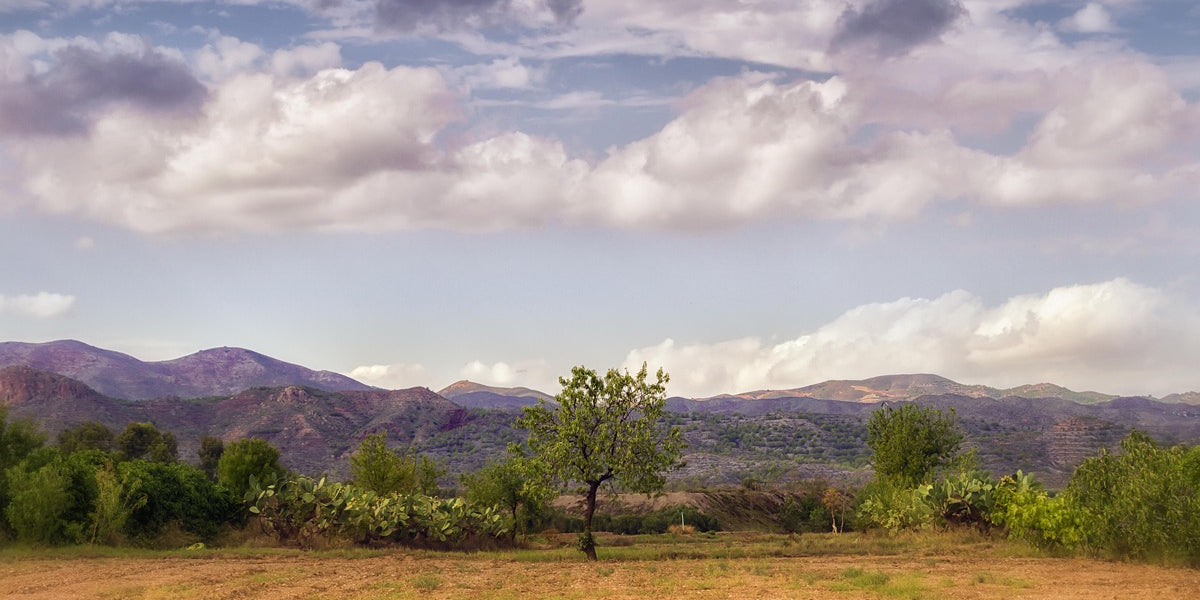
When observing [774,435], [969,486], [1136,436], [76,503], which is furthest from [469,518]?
[774,435]

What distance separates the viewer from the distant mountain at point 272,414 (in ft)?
474

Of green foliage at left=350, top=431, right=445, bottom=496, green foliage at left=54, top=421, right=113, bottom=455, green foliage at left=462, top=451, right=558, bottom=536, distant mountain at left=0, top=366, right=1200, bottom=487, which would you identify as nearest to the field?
green foliage at left=462, top=451, right=558, bottom=536

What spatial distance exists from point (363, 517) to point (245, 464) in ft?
35.5

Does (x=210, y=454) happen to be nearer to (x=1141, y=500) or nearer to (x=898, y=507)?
(x=898, y=507)

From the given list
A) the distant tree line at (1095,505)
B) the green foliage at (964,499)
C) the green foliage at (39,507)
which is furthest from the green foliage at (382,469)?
the green foliage at (964,499)

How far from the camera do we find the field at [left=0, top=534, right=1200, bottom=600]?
21625 mm

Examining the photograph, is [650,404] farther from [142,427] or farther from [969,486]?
[142,427]

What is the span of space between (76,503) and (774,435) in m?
134

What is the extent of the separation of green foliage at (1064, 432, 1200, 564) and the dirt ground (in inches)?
30.0

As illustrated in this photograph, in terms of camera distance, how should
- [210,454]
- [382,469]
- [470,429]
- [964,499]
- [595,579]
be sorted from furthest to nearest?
[470,429] < [210,454] < [382,469] < [964,499] < [595,579]

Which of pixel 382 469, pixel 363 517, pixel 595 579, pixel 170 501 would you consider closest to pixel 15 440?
pixel 170 501

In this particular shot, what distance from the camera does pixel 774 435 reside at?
522 ft

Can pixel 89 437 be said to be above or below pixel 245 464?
above

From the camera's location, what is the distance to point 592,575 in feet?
83.7
